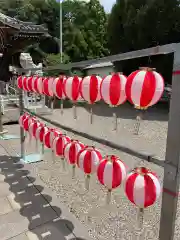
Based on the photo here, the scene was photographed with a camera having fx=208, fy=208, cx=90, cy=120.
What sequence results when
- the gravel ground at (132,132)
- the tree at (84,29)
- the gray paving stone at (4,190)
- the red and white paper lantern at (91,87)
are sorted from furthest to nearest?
the tree at (84,29)
the gravel ground at (132,132)
the gray paving stone at (4,190)
the red and white paper lantern at (91,87)

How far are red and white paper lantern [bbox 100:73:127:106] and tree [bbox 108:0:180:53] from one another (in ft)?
41.1

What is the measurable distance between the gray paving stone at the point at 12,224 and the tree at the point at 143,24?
12954 mm

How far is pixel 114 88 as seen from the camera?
187 centimetres

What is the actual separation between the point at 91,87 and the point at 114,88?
0.37m

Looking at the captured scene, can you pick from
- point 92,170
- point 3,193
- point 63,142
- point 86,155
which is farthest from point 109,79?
point 3,193

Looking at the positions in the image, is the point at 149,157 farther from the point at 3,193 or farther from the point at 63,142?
the point at 3,193

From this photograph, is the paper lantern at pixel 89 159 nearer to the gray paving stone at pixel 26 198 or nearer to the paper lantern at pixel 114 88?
the paper lantern at pixel 114 88

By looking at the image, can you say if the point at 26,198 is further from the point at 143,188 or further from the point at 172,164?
the point at 172,164

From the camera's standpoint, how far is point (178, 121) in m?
1.52

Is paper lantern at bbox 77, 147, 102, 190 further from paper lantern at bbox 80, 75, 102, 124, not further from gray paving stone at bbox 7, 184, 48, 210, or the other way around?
gray paving stone at bbox 7, 184, 48, 210

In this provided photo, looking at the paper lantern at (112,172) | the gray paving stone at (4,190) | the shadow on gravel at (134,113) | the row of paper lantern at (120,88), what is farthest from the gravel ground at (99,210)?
the shadow on gravel at (134,113)

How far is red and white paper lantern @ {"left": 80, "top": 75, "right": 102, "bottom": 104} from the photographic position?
217 cm

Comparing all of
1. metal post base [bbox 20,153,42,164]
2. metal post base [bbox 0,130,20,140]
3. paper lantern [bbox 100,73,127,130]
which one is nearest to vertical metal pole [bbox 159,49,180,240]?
paper lantern [bbox 100,73,127,130]

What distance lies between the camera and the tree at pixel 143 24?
12.4 metres
